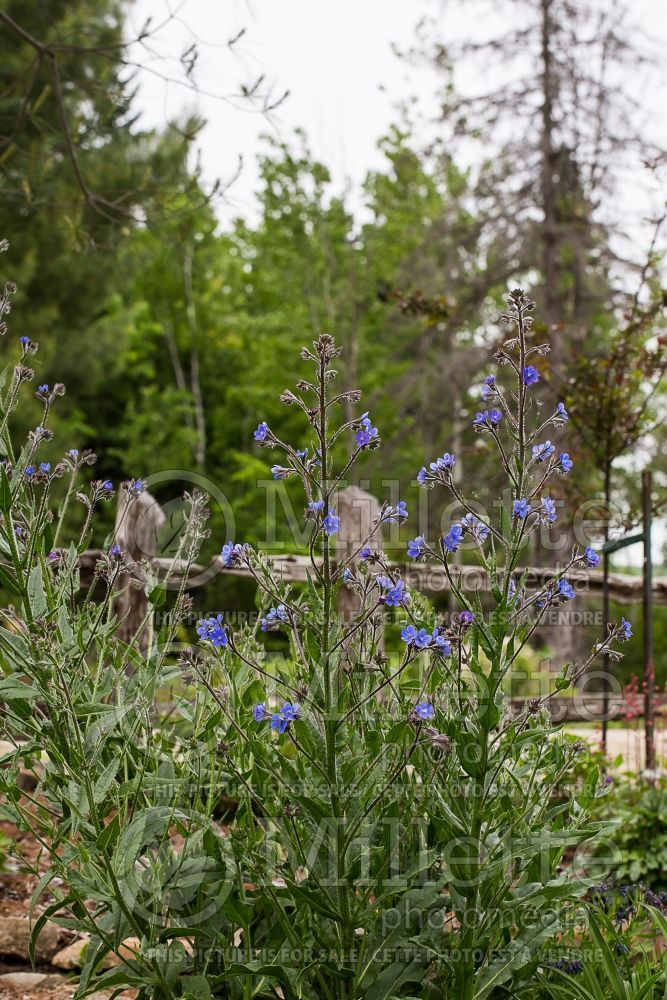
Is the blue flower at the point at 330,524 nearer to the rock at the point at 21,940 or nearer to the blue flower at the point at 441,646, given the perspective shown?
the blue flower at the point at 441,646

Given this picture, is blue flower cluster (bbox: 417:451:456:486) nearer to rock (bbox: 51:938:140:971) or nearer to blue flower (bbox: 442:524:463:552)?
blue flower (bbox: 442:524:463:552)

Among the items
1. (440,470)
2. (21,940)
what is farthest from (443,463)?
(21,940)


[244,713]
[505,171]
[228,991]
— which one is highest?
[505,171]

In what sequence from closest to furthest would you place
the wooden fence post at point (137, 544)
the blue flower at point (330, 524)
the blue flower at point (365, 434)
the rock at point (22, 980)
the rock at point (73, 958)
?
the blue flower at point (330, 524) < the blue flower at point (365, 434) < the rock at point (22, 980) < the rock at point (73, 958) < the wooden fence post at point (137, 544)

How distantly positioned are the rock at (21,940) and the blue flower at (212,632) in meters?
1.49

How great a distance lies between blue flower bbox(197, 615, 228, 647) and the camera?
1934 millimetres

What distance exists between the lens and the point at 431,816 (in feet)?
6.89

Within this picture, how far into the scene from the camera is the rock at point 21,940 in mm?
2891

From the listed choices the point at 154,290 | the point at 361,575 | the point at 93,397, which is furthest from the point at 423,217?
the point at 361,575

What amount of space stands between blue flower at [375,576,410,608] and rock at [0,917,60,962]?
1.74 metres

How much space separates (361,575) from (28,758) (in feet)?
3.04

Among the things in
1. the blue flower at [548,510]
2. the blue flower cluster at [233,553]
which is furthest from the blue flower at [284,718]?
the blue flower at [548,510]

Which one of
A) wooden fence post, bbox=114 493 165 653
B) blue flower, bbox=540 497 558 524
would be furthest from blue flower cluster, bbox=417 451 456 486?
wooden fence post, bbox=114 493 165 653

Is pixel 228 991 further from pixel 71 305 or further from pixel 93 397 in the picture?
pixel 93 397
